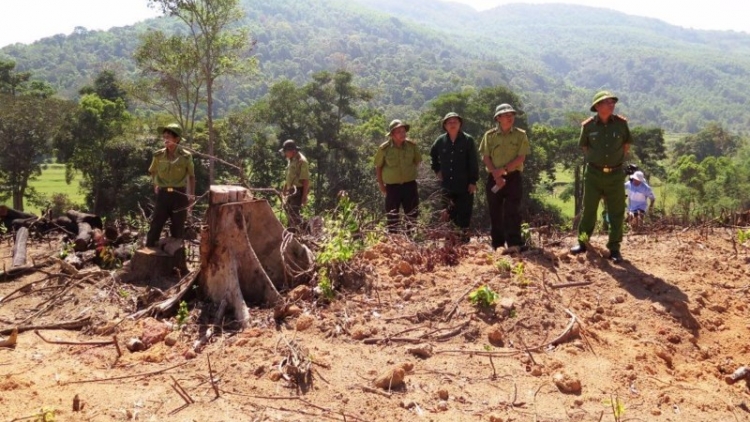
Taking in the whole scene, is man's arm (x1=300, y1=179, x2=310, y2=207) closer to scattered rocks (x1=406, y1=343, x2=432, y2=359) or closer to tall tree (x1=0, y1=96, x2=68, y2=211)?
scattered rocks (x1=406, y1=343, x2=432, y2=359)

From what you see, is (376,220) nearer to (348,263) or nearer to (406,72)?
(348,263)

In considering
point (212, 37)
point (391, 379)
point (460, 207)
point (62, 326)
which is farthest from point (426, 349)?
point (212, 37)

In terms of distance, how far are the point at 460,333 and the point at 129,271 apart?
349 centimetres

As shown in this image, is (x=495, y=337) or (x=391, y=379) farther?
(x=495, y=337)

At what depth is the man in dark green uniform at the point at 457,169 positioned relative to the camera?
6.16 m

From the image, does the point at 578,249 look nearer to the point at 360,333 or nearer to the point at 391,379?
the point at 360,333

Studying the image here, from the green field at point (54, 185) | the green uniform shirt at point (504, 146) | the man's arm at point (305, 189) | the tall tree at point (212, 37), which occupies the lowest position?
the green field at point (54, 185)

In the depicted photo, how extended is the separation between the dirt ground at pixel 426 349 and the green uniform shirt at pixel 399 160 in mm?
1158

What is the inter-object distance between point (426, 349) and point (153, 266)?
3237 millimetres

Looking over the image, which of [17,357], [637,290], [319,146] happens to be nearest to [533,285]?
[637,290]

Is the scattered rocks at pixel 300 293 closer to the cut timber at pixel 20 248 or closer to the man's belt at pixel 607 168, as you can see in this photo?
the man's belt at pixel 607 168

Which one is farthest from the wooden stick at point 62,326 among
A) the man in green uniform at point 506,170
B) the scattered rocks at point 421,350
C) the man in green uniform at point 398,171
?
the man in green uniform at point 506,170

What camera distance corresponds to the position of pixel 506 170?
5617mm

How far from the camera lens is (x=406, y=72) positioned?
165 meters
